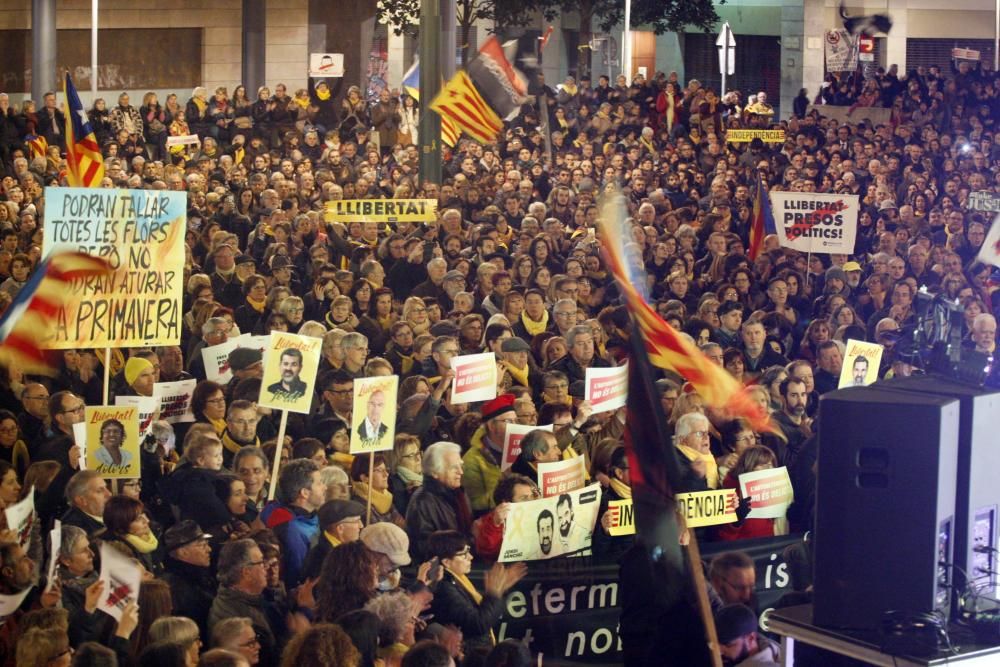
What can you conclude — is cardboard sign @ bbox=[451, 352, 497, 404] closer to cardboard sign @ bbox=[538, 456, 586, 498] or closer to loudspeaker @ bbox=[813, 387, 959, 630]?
cardboard sign @ bbox=[538, 456, 586, 498]

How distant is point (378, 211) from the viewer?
11781 millimetres

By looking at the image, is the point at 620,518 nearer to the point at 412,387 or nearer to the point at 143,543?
the point at 412,387

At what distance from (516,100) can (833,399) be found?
11.1 meters

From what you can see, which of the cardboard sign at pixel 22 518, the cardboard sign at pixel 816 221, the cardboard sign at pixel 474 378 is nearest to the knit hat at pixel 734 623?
the cardboard sign at pixel 474 378

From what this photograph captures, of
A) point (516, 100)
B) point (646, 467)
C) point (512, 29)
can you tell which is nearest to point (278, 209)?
point (516, 100)

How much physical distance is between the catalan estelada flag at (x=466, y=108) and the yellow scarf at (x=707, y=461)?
26.9 feet

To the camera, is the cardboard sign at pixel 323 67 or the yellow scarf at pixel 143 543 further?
the cardboard sign at pixel 323 67

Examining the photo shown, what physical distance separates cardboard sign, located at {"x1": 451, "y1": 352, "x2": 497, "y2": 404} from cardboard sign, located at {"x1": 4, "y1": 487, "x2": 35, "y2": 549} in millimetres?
2254

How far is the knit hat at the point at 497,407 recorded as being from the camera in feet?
24.0

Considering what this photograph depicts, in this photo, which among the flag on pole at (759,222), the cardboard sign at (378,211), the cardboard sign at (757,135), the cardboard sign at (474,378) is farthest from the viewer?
the cardboard sign at (757,135)

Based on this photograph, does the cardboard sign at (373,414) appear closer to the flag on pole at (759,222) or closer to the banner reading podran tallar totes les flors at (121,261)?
the banner reading podran tallar totes les flors at (121,261)

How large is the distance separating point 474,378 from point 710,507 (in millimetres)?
1455

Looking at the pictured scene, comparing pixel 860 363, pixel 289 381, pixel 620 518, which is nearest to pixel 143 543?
pixel 289 381

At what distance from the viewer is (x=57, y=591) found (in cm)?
577
